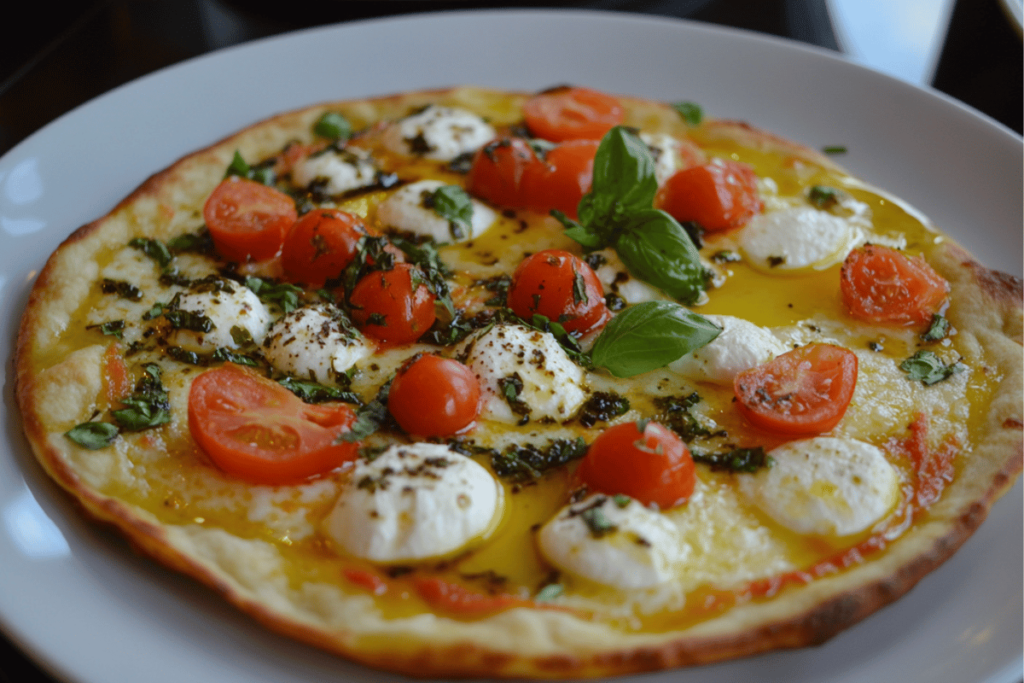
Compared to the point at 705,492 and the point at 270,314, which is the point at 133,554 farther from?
the point at 705,492

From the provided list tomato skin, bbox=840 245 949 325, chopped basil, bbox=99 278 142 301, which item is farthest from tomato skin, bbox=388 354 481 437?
tomato skin, bbox=840 245 949 325

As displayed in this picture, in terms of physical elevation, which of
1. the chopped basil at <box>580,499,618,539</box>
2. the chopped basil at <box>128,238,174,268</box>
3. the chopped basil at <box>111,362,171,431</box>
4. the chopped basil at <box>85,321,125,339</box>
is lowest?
the chopped basil at <box>111,362,171,431</box>

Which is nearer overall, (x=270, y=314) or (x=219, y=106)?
(x=270, y=314)

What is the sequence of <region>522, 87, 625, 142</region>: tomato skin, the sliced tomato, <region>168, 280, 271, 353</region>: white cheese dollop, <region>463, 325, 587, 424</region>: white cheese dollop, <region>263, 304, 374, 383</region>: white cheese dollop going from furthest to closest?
<region>522, 87, 625, 142</region>: tomato skin < <region>168, 280, 271, 353</region>: white cheese dollop < <region>263, 304, 374, 383</region>: white cheese dollop < <region>463, 325, 587, 424</region>: white cheese dollop < the sliced tomato

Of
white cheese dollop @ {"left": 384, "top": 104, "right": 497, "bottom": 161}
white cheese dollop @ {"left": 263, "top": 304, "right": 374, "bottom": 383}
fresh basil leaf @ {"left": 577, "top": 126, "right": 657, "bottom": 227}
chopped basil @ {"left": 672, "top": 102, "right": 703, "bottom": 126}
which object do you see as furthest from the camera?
chopped basil @ {"left": 672, "top": 102, "right": 703, "bottom": 126}

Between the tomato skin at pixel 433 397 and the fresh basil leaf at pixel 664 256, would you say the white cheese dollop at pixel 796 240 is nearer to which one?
the fresh basil leaf at pixel 664 256

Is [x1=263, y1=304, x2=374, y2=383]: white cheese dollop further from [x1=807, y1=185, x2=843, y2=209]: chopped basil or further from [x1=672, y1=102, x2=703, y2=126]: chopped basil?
[x1=672, y1=102, x2=703, y2=126]: chopped basil

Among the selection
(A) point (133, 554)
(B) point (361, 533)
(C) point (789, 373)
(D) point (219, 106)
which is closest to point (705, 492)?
(C) point (789, 373)
